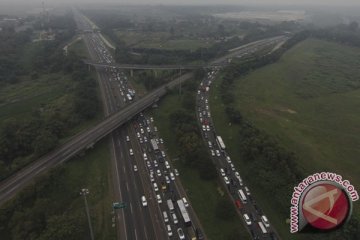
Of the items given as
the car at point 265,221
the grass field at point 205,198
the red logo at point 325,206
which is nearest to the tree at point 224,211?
the grass field at point 205,198

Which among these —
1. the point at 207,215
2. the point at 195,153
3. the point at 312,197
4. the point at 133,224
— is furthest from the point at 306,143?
the point at 312,197

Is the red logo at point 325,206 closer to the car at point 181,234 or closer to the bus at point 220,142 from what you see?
the car at point 181,234

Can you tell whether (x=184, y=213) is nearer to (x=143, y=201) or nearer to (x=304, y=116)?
(x=143, y=201)

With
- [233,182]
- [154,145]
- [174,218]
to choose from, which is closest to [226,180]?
[233,182]

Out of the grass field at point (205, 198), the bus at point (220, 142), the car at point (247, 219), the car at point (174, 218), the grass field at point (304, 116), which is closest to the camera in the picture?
the grass field at point (205, 198)

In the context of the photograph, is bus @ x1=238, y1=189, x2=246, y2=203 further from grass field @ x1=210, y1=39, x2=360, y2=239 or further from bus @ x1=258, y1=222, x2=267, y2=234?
bus @ x1=258, y1=222, x2=267, y2=234

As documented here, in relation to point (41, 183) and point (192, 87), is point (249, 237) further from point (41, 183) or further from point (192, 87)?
point (192, 87)
